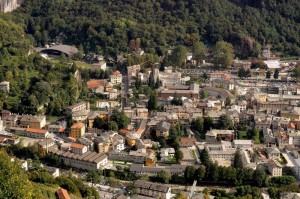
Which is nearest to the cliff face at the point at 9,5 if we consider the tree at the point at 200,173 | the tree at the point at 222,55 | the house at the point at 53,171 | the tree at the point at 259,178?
the tree at the point at 222,55

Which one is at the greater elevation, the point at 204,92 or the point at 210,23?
the point at 210,23

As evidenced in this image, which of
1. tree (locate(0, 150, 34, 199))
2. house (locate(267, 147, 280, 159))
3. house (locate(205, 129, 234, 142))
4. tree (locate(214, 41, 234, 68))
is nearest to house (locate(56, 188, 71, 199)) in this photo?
tree (locate(0, 150, 34, 199))

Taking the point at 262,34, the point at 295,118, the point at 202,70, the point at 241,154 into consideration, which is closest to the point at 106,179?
the point at 241,154

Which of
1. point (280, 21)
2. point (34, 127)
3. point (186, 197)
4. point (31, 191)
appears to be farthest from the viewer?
point (280, 21)

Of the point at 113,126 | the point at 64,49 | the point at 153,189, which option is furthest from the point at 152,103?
the point at 64,49

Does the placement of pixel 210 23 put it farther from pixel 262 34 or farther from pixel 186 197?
pixel 186 197

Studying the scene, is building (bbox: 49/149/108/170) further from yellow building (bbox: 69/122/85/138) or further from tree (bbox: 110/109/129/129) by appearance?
tree (bbox: 110/109/129/129)
